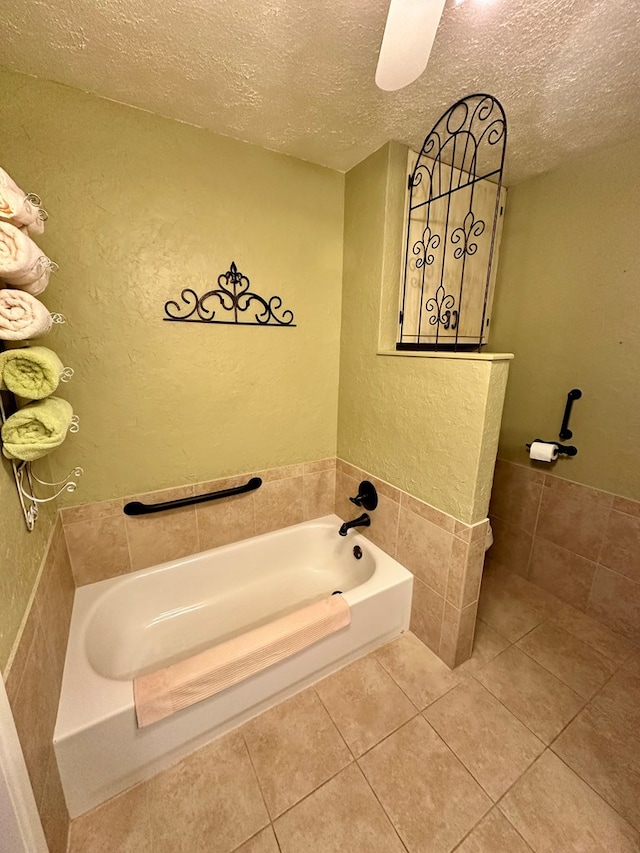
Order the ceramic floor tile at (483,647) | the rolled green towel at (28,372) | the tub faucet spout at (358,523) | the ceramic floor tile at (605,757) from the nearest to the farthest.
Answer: the rolled green towel at (28,372), the ceramic floor tile at (605,757), the ceramic floor tile at (483,647), the tub faucet spout at (358,523)

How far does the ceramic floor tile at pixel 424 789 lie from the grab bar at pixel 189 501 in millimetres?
1144

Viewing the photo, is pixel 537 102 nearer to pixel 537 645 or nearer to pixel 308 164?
pixel 308 164

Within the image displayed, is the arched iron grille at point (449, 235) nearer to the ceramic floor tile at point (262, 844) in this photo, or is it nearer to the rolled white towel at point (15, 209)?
the rolled white towel at point (15, 209)

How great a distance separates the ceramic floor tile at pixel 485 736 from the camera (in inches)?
Answer: 41.2

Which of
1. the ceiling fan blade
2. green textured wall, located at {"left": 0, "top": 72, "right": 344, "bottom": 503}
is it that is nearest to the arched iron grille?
green textured wall, located at {"left": 0, "top": 72, "right": 344, "bottom": 503}

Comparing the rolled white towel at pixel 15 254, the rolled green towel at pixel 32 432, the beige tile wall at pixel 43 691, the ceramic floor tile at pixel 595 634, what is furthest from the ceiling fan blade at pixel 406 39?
the ceramic floor tile at pixel 595 634

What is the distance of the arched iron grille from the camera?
4.50ft

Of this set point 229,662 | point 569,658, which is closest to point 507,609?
point 569,658

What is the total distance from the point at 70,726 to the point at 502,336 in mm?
2454

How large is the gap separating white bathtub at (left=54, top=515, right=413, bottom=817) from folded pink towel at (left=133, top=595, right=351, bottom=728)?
0.18 ft

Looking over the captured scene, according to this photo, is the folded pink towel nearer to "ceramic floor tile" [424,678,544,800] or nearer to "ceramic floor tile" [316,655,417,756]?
"ceramic floor tile" [316,655,417,756]

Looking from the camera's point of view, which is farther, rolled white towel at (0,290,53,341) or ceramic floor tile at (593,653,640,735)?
ceramic floor tile at (593,653,640,735)

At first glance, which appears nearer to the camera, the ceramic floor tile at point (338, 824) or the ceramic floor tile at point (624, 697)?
the ceramic floor tile at point (338, 824)

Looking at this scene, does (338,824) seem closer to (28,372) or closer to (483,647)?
(483,647)
